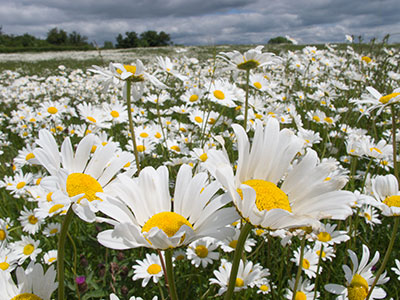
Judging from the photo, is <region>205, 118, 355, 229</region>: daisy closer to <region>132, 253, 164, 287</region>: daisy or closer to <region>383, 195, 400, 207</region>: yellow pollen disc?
<region>383, 195, 400, 207</region>: yellow pollen disc

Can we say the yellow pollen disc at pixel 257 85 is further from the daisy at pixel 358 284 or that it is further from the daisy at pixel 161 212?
the daisy at pixel 161 212

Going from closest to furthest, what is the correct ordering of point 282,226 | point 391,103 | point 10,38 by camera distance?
point 282,226 < point 391,103 < point 10,38

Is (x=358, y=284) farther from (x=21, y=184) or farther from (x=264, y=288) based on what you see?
(x=21, y=184)

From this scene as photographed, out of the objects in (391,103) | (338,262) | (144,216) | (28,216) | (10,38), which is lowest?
(338,262)

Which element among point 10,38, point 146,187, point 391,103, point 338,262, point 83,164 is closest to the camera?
point 146,187

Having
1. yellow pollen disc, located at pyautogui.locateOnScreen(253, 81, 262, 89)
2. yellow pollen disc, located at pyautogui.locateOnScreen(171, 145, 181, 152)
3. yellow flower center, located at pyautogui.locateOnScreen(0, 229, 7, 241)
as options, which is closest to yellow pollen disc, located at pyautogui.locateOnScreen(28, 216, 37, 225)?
yellow flower center, located at pyautogui.locateOnScreen(0, 229, 7, 241)

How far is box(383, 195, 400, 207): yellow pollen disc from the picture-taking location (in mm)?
1040

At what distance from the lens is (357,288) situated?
1.10 m

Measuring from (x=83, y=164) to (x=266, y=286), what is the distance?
1.10 meters

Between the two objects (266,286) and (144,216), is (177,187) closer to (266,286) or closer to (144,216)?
(144,216)

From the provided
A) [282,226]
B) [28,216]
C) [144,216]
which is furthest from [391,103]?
[28,216]

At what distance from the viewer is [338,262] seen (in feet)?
5.77

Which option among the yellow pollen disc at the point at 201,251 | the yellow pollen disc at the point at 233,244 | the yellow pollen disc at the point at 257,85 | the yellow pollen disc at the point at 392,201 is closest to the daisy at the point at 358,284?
the yellow pollen disc at the point at 392,201

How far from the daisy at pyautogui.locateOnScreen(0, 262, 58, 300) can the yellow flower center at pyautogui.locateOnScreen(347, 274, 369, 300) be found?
3.47 ft
